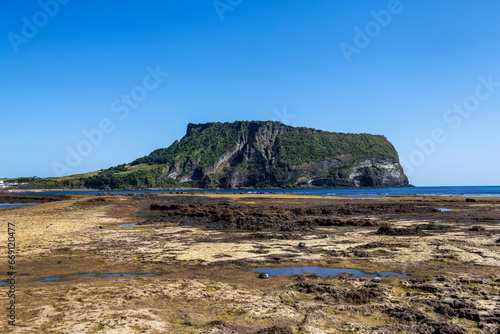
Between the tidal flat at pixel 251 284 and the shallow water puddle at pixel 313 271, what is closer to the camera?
the tidal flat at pixel 251 284

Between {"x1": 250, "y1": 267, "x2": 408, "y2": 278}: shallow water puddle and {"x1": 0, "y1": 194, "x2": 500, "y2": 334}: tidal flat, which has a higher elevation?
{"x1": 0, "y1": 194, "x2": 500, "y2": 334}: tidal flat

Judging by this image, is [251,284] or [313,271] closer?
[251,284]

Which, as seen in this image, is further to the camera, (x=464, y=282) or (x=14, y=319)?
(x=464, y=282)

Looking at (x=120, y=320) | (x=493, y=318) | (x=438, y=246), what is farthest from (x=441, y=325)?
(x=438, y=246)

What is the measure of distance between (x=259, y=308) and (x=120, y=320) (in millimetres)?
3104

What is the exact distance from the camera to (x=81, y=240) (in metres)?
19.4

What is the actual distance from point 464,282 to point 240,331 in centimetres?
726

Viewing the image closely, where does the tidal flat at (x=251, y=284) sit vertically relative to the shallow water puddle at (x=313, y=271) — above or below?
above

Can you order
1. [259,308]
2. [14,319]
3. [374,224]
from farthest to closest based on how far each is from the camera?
[374,224] < [259,308] < [14,319]

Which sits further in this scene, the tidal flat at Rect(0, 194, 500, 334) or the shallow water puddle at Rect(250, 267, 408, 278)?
the shallow water puddle at Rect(250, 267, 408, 278)

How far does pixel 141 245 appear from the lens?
17.8 meters

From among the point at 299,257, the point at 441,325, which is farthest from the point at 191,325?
the point at 299,257

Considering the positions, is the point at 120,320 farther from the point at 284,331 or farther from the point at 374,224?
the point at 374,224

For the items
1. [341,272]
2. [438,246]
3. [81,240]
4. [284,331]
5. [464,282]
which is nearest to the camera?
[284,331]
